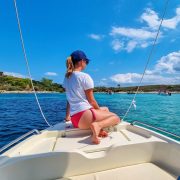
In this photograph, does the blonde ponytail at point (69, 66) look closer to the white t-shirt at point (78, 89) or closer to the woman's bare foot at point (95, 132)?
the white t-shirt at point (78, 89)

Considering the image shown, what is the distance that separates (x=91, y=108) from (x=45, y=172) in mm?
1120

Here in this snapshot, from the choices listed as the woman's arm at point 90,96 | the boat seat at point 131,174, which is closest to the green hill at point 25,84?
the woman's arm at point 90,96

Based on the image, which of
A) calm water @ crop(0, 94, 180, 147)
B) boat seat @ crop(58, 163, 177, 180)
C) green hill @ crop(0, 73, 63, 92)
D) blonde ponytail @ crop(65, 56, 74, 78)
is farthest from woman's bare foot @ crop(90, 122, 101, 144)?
green hill @ crop(0, 73, 63, 92)

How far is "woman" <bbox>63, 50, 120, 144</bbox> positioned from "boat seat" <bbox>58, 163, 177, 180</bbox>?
50 cm

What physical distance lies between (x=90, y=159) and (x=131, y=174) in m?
0.54

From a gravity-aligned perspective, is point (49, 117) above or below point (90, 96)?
below

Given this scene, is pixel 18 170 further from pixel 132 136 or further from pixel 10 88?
pixel 10 88

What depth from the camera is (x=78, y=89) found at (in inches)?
120

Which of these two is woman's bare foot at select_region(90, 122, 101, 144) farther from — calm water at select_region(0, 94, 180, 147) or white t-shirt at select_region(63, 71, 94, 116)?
calm water at select_region(0, 94, 180, 147)

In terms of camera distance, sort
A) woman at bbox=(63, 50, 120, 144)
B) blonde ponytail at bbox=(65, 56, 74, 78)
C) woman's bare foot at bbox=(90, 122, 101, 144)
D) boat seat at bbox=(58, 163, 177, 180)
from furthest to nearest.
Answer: blonde ponytail at bbox=(65, 56, 74, 78)
woman at bbox=(63, 50, 120, 144)
woman's bare foot at bbox=(90, 122, 101, 144)
boat seat at bbox=(58, 163, 177, 180)

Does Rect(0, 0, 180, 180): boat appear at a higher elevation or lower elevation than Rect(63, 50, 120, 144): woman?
lower

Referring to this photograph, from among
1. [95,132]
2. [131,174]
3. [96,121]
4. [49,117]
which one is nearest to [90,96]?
[96,121]

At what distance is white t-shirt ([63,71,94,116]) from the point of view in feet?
9.84

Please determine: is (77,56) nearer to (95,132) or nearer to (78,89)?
(78,89)
